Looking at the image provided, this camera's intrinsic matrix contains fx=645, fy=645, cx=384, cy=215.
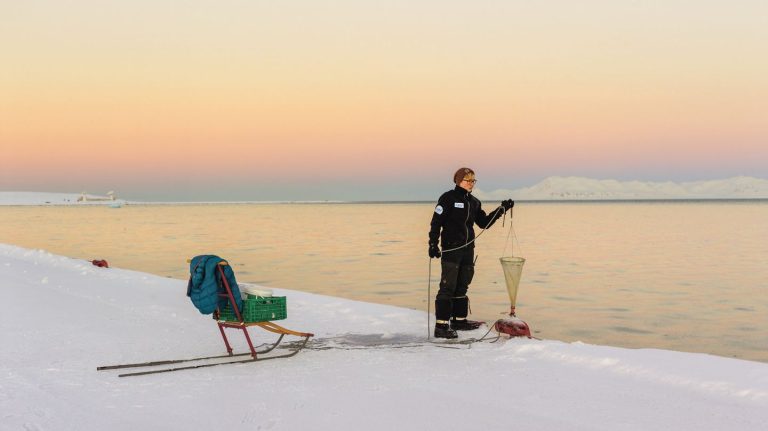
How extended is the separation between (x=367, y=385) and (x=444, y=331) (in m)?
2.30

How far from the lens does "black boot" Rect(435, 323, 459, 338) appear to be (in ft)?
26.0

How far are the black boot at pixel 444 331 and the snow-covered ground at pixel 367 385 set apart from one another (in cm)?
26

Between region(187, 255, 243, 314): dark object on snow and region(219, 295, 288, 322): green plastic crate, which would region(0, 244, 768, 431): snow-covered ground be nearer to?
region(219, 295, 288, 322): green plastic crate

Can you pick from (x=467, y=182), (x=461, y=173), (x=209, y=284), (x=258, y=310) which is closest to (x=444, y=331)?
(x=467, y=182)

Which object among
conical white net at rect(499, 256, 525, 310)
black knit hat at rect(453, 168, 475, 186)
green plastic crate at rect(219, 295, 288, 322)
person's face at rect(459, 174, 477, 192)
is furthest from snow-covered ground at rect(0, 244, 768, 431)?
black knit hat at rect(453, 168, 475, 186)

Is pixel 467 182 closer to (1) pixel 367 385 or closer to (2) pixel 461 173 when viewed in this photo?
(2) pixel 461 173

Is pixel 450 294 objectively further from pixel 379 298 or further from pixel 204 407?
pixel 379 298

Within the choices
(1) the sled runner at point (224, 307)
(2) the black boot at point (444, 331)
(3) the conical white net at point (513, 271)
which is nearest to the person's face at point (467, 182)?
(3) the conical white net at point (513, 271)

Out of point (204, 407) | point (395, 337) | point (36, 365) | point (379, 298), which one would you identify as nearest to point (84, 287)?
point (379, 298)

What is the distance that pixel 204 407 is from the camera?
17.1 ft

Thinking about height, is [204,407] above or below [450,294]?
below

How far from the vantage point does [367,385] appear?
5.86m

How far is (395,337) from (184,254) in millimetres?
21202

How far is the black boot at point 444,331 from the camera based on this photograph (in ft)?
26.0
